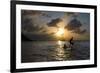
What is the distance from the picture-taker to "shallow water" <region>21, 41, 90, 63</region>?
1.99 m

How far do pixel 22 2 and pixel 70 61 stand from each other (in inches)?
32.1

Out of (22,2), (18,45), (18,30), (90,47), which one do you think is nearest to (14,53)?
(18,45)

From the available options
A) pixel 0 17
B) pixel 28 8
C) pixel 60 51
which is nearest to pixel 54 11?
pixel 28 8

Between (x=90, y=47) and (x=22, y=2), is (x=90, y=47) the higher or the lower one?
the lower one

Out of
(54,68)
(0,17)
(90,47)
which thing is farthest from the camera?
(90,47)

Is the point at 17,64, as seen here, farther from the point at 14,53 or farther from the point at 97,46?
the point at 97,46

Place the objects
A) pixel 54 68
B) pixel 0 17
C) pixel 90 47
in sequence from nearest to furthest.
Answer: pixel 0 17 < pixel 54 68 < pixel 90 47

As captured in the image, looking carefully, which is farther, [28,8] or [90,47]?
[90,47]

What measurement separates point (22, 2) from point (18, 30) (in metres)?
0.29

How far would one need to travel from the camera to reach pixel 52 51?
207cm

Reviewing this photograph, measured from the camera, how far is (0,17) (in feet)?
6.23

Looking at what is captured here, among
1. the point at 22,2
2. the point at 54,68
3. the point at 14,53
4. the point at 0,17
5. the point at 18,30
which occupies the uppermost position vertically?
the point at 22,2

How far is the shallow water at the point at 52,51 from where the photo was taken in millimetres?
1990

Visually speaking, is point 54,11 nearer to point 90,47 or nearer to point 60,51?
point 60,51
